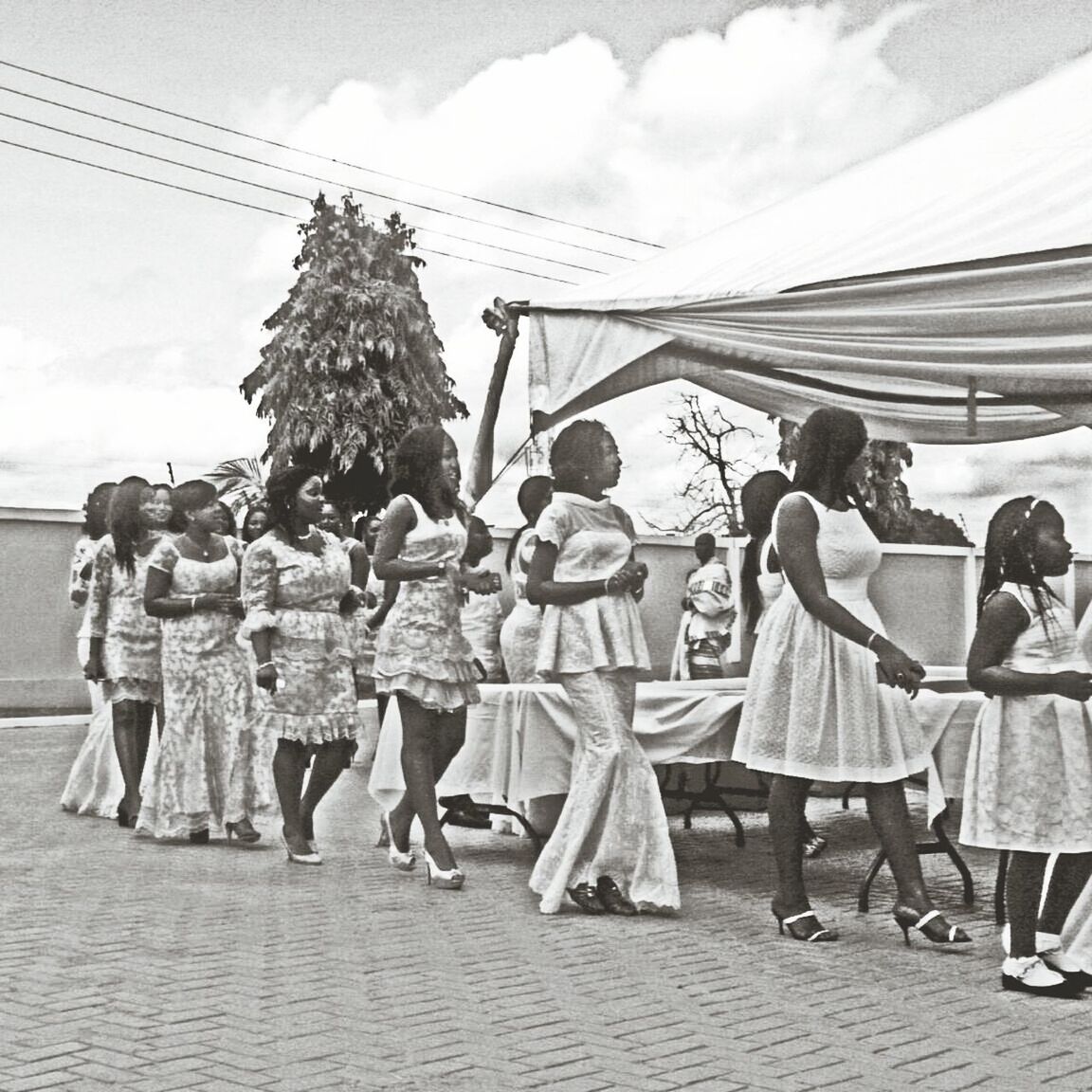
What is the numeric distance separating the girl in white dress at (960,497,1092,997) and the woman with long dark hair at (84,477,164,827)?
236 inches

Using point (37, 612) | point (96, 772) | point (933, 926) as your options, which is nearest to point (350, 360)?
point (37, 612)

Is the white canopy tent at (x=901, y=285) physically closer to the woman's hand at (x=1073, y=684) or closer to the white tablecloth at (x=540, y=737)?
the woman's hand at (x=1073, y=684)

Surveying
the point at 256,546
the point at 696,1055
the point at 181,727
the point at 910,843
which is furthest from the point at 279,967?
the point at 181,727

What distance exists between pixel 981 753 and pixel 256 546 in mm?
4283

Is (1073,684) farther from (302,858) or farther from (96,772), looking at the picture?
(96,772)

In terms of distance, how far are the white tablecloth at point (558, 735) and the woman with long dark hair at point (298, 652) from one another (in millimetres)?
321

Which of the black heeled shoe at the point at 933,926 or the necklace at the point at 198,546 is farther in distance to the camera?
the necklace at the point at 198,546

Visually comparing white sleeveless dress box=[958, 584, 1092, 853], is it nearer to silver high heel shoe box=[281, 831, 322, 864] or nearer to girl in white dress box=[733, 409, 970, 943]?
girl in white dress box=[733, 409, 970, 943]

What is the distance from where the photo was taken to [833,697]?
7.00 meters

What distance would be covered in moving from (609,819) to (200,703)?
10.7 ft

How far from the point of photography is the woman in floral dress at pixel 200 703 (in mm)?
10008

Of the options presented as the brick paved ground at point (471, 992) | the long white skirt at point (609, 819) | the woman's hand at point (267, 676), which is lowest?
the brick paved ground at point (471, 992)

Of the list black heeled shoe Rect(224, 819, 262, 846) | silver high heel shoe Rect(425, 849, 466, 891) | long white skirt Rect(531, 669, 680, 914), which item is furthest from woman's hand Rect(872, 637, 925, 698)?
black heeled shoe Rect(224, 819, 262, 846)

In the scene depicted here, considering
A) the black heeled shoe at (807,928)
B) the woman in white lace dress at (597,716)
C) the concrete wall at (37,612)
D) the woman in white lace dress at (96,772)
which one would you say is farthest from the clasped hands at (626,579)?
the concrete wall at (37,612)
